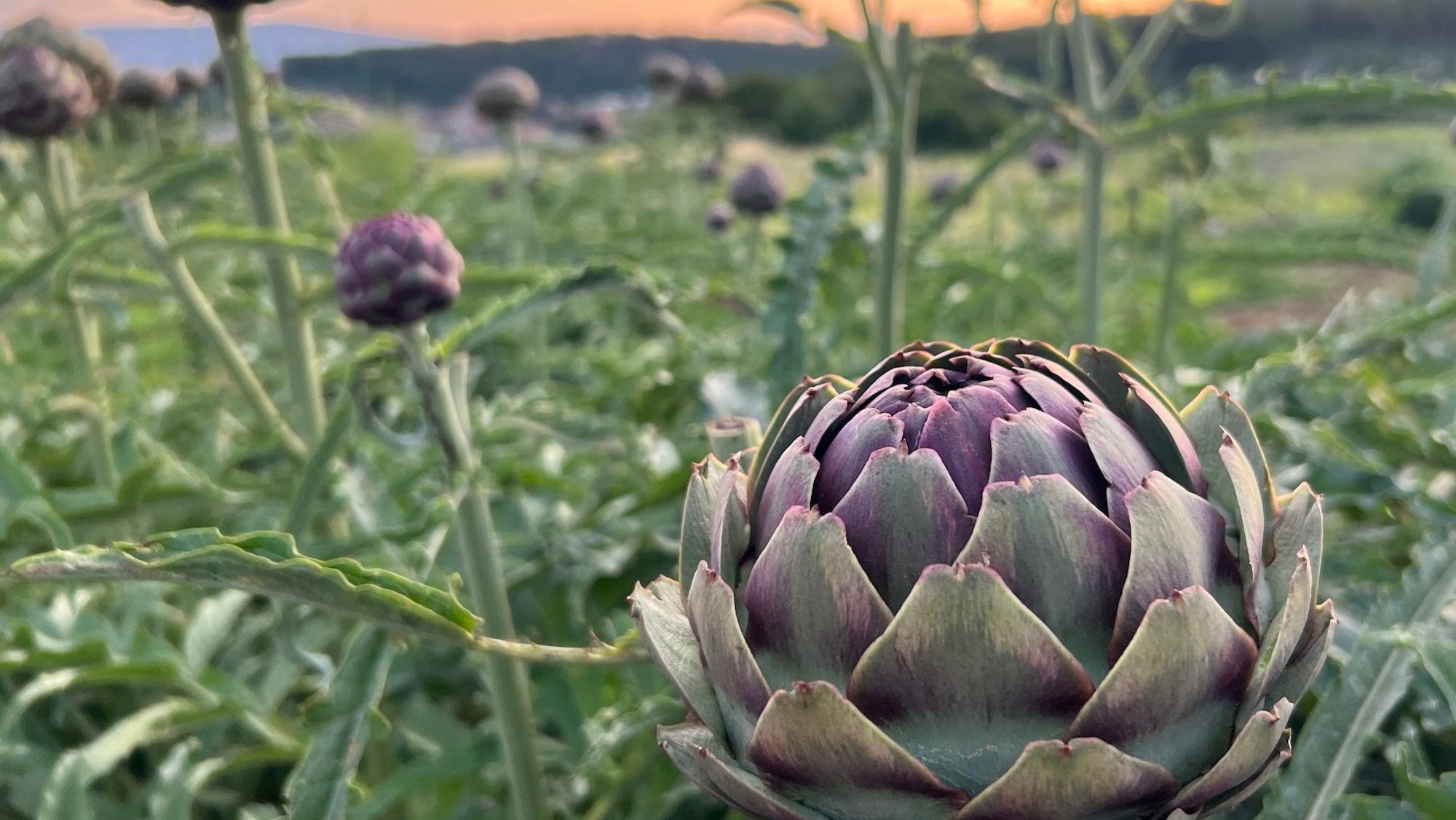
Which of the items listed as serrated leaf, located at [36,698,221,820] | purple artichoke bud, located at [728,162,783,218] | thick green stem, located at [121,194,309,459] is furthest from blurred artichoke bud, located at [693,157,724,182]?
serrated leaf, located at [36,698,221,820]

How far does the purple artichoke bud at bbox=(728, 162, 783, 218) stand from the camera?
9.32 ft

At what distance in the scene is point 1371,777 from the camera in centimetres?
103

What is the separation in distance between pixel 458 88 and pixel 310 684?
15.0 meters

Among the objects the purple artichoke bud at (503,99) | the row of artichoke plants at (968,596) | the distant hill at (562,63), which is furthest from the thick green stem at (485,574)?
the distant hill at (562,63)

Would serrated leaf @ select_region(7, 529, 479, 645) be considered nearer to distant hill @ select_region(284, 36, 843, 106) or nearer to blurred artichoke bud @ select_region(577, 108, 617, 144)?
blurred artichoke bud @ select_region(577, 108, 617, 144)

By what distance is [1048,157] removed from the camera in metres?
3.91

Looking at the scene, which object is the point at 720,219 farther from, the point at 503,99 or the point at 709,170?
the point at 709,170

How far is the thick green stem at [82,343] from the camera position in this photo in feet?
4.81

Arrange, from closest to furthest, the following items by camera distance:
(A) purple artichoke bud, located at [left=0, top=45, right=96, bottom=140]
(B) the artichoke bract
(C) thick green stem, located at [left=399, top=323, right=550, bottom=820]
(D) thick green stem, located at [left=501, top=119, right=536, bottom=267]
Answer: (B) the artichoke bract → (C) thick green stem, located at [left=399, top=323, right=550, bottom=820] → (A) purple artichoke bud, located at [left=0, top=45, right=96, bottom=140] → (D) thick green stem, located at [left=501, top=119, right=536, bottom=267]

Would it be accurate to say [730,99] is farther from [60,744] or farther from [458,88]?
[60,744]

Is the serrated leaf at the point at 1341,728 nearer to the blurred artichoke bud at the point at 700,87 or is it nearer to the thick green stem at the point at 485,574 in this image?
the thick green stem at the point at 485,574

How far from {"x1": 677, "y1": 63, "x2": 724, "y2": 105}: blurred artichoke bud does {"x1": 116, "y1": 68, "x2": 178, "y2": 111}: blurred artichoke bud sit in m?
2.08

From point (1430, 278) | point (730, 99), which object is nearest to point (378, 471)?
point (1430, 278)

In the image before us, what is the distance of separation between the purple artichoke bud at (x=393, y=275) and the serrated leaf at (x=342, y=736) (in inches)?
11.5
